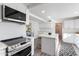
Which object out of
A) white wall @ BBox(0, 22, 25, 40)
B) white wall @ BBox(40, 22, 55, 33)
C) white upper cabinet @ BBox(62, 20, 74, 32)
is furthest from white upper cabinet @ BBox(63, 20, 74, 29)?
white wall @ BBox(0, 22, 25, 40)

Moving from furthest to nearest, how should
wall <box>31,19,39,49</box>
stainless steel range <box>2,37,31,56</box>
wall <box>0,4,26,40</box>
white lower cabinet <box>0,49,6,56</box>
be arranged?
wall <box>0,4,26,40</box> < wall <box>31,19,39,49</box> < stainless steel range <box>2,37,31,56</box> < white lower cabinet <box>0,49,6,56</box>

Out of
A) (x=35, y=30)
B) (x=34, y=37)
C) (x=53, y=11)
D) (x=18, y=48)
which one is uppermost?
(x=53, y=11)

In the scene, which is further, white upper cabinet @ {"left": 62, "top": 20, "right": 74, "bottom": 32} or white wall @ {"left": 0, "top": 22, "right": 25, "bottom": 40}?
white wall @ {"left": 0, "top": 22, "right": 25, "bottom": 40}

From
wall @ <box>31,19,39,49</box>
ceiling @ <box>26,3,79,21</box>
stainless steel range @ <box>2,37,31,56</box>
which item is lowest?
stainless steel range @ <box>2,37,31,56</box>

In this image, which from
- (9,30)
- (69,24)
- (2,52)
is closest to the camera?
(2,52)

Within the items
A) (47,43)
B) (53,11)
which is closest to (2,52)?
(47,43)

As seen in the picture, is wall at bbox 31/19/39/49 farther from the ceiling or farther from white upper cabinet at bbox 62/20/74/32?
white upper cabinet at bbox 62/20/74/32

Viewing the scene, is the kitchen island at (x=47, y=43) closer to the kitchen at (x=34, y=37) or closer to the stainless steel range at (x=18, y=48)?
the kitchen at (x=34, y=37)

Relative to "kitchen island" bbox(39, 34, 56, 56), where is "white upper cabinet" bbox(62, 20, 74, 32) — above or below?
above

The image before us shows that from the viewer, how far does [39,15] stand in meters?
1.16

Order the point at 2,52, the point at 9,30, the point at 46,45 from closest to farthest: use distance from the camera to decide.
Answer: the point at 2,52
the point at 46,45
the point at 9,30

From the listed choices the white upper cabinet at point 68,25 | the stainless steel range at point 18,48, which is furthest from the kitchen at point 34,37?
the white upper cabinet at point 68,25

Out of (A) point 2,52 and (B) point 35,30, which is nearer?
(A) point 2,52

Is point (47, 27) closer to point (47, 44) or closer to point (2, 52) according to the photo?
point (47, 44)
